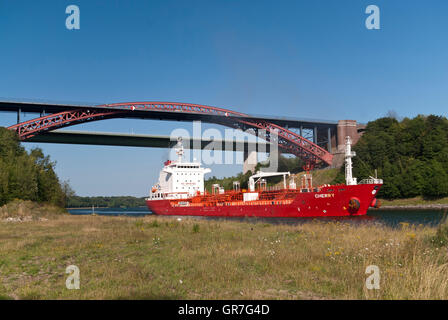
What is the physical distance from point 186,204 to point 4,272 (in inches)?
1666

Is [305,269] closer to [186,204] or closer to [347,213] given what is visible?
[347,213]

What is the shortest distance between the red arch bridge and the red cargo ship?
43.2 feet

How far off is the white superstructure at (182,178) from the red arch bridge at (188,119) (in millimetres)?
12631

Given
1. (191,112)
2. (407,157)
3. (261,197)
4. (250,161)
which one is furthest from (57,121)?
(407,157)

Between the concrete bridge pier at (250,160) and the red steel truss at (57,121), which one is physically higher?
the red steel truss at (57,121)

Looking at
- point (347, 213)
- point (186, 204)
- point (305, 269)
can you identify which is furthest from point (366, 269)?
point (186, 204)

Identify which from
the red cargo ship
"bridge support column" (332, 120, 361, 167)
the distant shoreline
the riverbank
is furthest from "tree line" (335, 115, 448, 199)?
the red cargo ship

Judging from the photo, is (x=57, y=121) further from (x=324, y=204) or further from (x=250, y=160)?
(x=250, y=160)

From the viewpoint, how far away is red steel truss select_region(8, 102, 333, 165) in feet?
189

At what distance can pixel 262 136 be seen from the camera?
245ft

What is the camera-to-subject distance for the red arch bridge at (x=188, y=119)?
58.2 metres

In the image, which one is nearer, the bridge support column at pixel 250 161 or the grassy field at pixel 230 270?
the grassy field at pixel 230 270

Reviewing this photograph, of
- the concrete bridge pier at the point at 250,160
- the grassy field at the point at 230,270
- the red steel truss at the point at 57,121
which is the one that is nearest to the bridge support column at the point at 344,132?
the concrete bridge pier at the point at 250,160

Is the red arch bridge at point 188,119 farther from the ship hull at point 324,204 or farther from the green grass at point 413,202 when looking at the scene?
the ship hull at point 324,204
